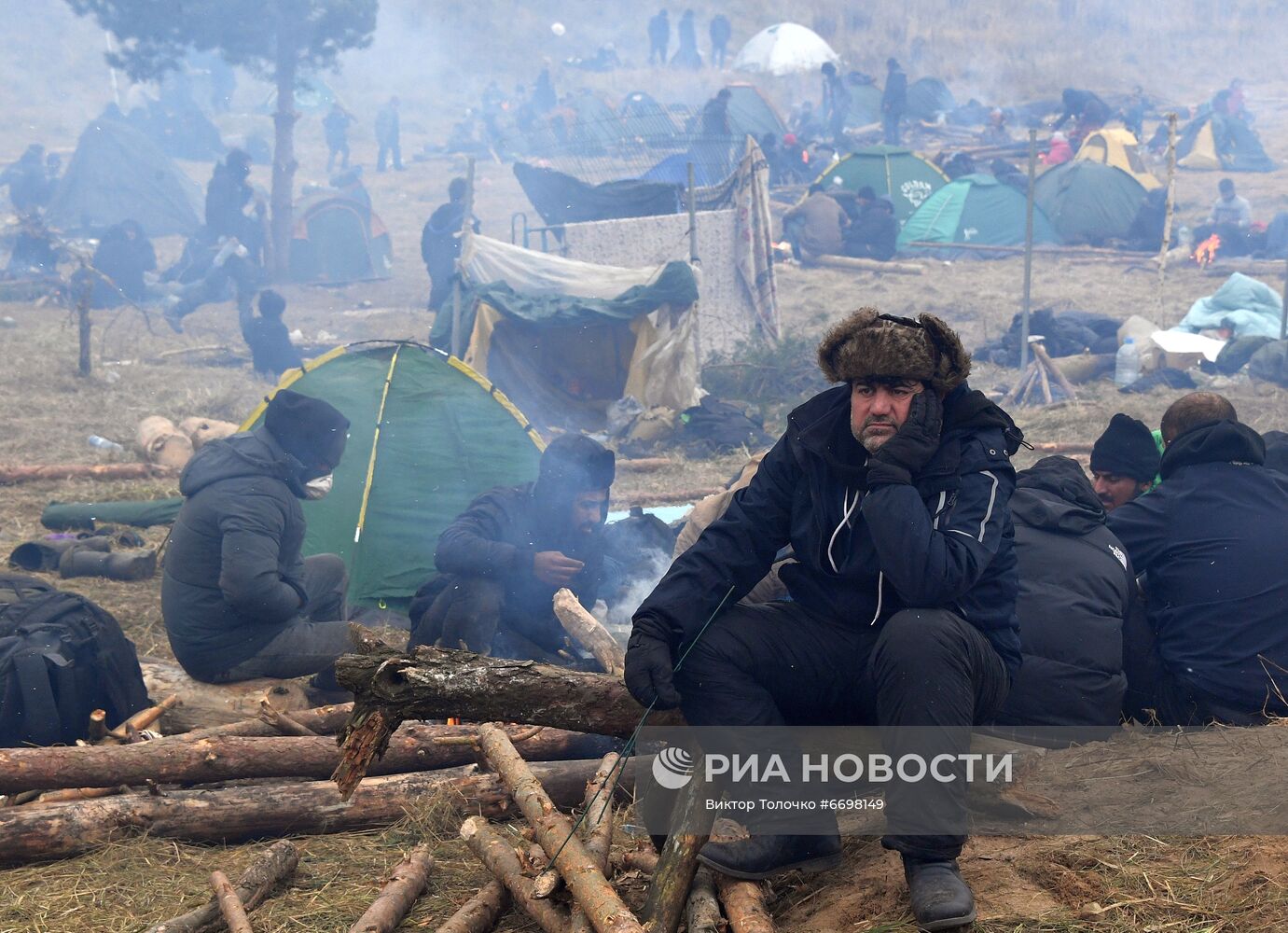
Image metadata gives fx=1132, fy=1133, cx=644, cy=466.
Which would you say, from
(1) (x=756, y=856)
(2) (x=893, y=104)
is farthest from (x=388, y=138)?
(1) (x=756, y=856)

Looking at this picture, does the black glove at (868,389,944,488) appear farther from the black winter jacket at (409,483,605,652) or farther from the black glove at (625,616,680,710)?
the black winter jacket at (409,483,605,652)

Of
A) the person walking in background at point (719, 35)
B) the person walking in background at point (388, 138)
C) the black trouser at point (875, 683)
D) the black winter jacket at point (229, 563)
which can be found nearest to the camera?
the black trouser at point (875, 683)

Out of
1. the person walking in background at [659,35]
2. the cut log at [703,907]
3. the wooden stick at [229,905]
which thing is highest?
the person walking in background at [659,35]

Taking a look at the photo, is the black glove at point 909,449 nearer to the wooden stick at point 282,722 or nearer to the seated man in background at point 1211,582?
the seated man in background at point 1211,582

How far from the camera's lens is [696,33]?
48.4 meters

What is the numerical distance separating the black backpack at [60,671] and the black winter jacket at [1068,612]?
144 inches

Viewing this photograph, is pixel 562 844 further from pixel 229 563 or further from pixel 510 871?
pixel 229 563

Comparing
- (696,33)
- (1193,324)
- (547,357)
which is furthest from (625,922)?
(696,33)

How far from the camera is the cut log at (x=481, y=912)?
296 centimetres

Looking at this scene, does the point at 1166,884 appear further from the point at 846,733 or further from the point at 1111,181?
the point at 1111,181

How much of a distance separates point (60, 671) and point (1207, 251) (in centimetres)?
1913

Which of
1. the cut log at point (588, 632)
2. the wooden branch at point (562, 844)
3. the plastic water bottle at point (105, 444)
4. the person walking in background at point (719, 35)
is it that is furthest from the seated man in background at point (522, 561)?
the person walking in background at point (719, 35)

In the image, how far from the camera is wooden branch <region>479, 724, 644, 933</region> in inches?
106

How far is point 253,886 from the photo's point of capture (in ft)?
11.2
